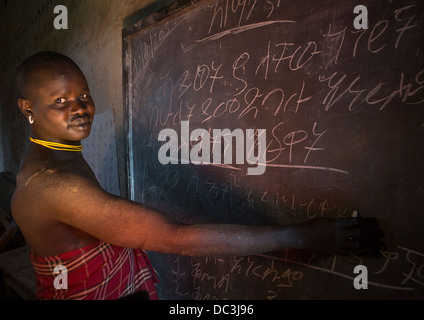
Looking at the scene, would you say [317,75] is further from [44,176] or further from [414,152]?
[44,176]

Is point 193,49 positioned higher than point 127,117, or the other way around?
point 193,49

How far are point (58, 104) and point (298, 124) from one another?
3.10 ft

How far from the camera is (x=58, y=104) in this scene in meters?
0.88

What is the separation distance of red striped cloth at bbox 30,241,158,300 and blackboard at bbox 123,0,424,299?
0.48 meters

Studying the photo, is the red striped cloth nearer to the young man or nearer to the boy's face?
the young man

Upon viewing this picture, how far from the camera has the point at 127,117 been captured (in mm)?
1766

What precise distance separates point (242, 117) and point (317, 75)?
0.37m

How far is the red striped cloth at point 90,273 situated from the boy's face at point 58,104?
0.46 metres

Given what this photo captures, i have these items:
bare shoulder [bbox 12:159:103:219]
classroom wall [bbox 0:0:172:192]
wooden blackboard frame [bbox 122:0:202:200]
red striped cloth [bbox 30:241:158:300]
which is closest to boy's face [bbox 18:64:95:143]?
bare shoulder [bbox 12:159:103:219]

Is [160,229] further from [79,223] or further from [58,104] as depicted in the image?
[58,104]

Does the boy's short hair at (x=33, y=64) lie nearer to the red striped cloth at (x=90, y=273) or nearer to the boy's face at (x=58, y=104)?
the boy's face at (x=58, y=104)

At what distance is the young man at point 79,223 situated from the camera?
29.8 inches

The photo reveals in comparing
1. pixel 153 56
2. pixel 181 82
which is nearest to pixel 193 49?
pixel 181 82

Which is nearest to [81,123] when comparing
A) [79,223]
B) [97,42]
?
[79,223]
